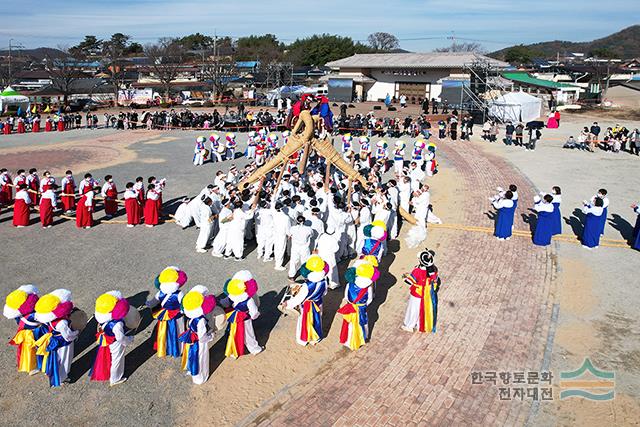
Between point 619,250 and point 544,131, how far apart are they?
2142cm

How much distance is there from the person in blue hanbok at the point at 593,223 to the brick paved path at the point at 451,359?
1.30 m

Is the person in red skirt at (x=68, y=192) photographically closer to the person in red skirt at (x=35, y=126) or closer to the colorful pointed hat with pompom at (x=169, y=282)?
the colorful pointed hat with pompom at (x=169, y=282)

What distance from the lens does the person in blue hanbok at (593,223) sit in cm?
1133

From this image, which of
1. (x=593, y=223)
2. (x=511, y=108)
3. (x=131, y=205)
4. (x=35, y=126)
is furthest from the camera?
(x=511, y=108)

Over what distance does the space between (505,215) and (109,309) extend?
30.7 ft

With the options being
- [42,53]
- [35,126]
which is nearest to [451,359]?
[35,126]

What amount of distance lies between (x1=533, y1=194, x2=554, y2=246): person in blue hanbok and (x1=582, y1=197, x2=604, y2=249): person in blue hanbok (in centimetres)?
78

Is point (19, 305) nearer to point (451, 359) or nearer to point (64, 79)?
point (451, 359)

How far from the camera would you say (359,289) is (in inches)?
285

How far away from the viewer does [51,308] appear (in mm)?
6230

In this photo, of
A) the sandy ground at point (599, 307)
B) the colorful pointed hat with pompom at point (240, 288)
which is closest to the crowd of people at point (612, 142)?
the sandy ground at point (599, 307)

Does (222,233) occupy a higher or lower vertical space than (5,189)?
lower

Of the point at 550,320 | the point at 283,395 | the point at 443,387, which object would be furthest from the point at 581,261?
the point at 283,395

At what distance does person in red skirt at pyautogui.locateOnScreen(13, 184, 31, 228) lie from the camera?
42.3ft
